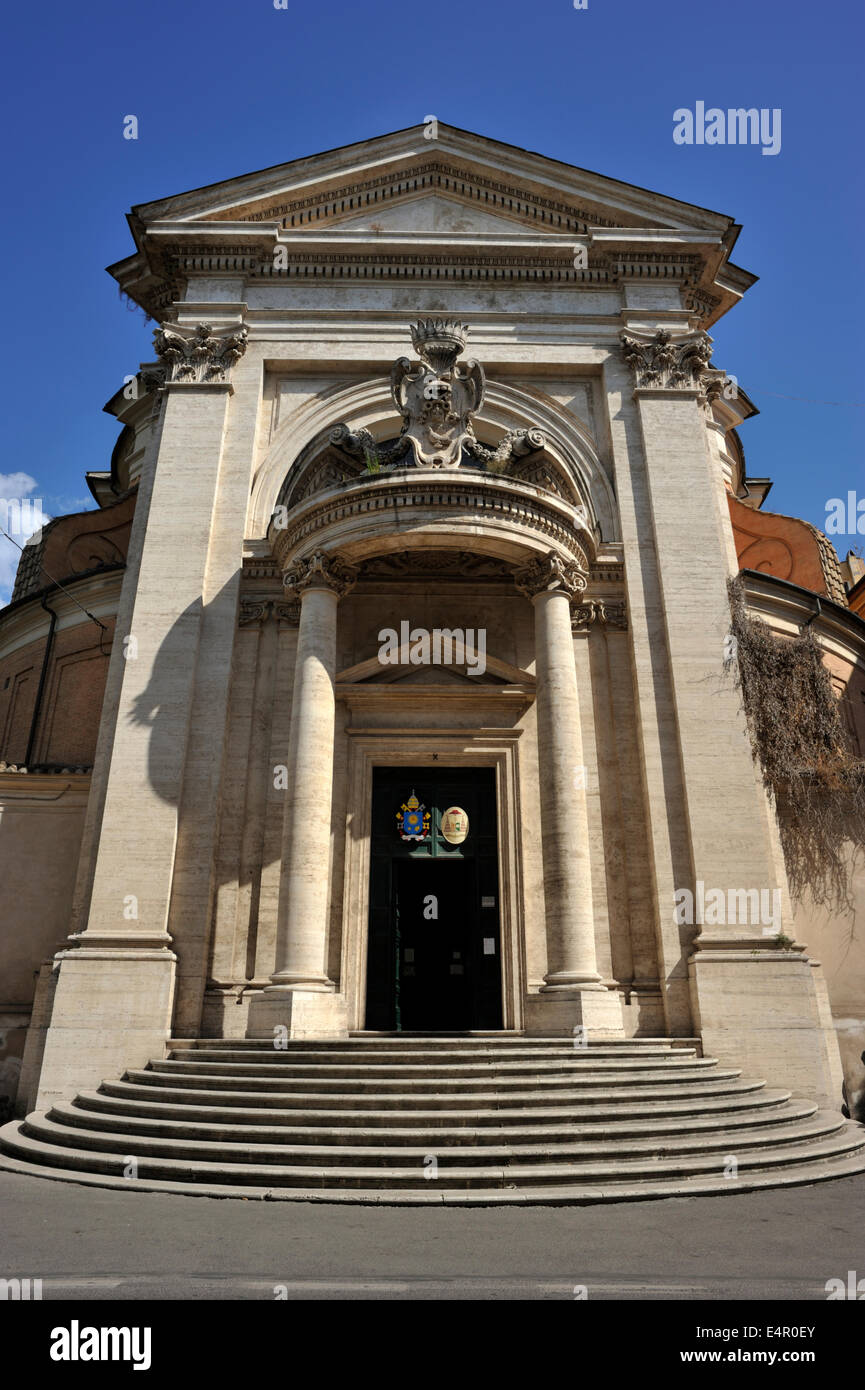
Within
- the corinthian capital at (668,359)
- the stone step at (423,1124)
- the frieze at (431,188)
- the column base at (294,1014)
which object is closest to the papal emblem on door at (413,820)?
the column base at (294,1014)

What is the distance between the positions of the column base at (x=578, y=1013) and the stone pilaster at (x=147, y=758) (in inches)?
219

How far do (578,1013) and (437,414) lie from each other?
1024 centimetres

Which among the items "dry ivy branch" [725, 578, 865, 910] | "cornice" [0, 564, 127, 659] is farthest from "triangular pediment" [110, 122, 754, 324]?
"dry ivy branch" [725, 578, 865, 910]

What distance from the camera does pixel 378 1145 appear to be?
8.70 meters

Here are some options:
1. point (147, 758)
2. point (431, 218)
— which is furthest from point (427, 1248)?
point (431, 218)

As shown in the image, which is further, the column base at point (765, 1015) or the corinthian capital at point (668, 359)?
the corinthian capital at point (668, 359)

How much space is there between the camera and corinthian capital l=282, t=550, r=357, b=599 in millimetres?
14781

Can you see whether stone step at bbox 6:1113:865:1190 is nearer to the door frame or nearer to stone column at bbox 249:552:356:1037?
stone column at bbox 249:552:356:1037

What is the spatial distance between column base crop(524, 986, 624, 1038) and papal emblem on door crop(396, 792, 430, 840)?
4007 millimetres

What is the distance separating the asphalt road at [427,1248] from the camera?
Answer: 487cm

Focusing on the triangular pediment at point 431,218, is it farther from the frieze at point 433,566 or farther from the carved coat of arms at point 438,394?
the frieze at point 433,566

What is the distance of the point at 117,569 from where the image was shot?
1988cm

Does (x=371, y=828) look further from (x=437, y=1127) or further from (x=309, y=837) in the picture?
(x=437, y=1127)

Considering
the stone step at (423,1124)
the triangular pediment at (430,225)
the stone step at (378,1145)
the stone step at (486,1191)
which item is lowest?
the stone step at (486,1191)
